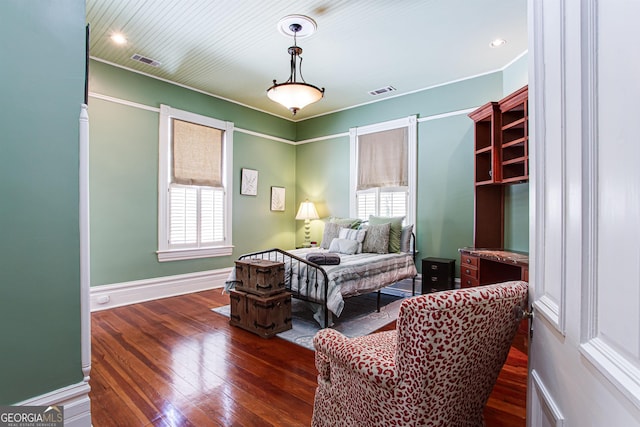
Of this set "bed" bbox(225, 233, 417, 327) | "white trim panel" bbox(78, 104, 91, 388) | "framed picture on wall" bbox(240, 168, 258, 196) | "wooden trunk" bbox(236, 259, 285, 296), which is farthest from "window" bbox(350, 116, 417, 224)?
"white trim panel" bbox(78, 104, 91, 388)

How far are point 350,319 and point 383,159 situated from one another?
2843 millimetres

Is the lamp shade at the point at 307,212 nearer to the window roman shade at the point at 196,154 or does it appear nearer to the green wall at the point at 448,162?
the window roman shade at the point at 196,154

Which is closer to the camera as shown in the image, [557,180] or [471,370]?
[557,180]

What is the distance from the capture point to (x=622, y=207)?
1.83ft

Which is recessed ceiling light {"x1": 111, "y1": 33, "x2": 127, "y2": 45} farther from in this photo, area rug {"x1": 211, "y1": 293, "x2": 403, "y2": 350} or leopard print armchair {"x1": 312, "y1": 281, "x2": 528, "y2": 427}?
leopard print armchair {"x1": 312, "y1": 281, "x2": 528, "y2": 427}

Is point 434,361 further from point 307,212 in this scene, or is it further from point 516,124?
point 307,212

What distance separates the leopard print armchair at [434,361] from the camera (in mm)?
1112

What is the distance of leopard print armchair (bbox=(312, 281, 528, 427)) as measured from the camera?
3.65 ft

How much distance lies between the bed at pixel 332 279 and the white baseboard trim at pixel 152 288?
144 cm

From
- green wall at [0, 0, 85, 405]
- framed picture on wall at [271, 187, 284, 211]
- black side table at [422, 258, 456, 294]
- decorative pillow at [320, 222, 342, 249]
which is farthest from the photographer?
framed picture on wall at [271, 187, 284, 211]

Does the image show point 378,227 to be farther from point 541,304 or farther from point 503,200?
point 541,304

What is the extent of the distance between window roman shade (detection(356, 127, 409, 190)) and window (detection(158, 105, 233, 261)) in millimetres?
2376

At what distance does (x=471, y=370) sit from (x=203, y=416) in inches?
65.2

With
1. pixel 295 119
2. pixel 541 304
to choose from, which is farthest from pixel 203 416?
pixel 295 119
